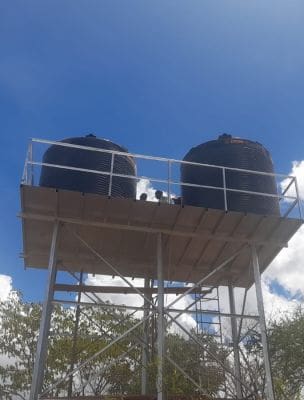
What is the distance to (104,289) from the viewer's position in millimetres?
16047

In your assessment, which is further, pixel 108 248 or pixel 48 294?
pixel 108 248

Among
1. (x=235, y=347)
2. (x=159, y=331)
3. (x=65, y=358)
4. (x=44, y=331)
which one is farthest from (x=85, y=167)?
(x=65, y=358)

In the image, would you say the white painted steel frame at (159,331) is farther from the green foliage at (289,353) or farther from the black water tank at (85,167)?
the green foliage at (289,353)

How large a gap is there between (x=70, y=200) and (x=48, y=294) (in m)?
2.57

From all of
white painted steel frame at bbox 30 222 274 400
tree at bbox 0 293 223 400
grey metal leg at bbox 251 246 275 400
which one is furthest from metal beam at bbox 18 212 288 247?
tree at bbox 0 293 223 400

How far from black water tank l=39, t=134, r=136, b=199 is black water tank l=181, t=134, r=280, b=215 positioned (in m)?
1.98

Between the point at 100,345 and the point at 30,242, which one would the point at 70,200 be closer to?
→ the point at 30,242

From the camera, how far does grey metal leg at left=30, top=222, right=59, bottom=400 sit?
36.6ft

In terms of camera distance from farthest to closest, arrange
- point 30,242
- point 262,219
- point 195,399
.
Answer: point 30,242
point 262,219
point 195,399

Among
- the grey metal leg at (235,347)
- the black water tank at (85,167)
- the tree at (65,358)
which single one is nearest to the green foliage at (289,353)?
the tree at (65,358)

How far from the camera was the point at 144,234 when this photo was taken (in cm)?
1423

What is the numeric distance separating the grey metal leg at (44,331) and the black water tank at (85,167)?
134 cm

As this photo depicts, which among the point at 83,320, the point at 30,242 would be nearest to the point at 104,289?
the point at 30,242

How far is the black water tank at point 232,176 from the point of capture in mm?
13906
